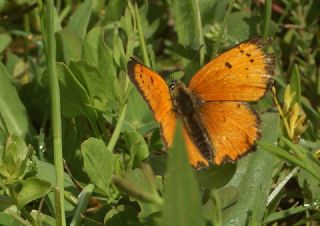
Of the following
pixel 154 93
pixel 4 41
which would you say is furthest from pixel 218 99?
pixel 4 41

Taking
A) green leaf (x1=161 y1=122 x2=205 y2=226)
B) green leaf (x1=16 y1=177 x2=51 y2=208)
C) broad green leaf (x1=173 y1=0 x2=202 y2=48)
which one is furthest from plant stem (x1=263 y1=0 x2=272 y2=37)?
green leaf (x1=161 y1=122 x2=205 y2=226)

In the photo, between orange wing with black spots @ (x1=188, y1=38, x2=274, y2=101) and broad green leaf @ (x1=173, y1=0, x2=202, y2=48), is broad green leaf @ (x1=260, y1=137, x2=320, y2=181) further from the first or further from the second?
broad green leaf @ (x1=173, y1=0, x2=202, y2=48)

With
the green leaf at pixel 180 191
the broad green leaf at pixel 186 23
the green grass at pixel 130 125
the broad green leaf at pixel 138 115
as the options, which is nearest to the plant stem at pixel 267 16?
the green grass at pixel 130 125

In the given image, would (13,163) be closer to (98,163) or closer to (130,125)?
(98,163)

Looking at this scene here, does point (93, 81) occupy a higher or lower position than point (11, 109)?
higher

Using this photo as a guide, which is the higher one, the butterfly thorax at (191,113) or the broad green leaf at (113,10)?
the broad green leaf at (113,10)

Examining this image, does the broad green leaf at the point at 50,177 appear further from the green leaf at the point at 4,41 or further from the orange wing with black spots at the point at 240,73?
the green leaf at the point at 4,41
